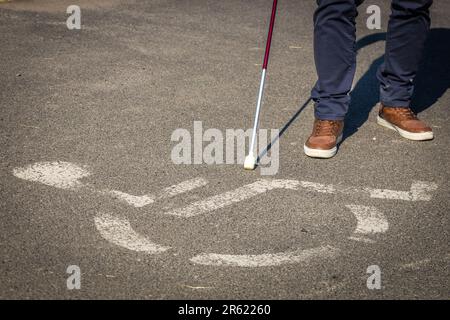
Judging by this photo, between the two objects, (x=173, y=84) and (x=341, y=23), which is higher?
(x=341, y=23)

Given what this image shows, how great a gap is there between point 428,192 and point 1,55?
165 inches

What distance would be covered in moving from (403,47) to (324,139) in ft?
3.18

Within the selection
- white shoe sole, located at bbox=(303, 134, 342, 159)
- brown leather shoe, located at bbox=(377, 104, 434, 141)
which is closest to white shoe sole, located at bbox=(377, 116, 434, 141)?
brown leather shoe, located at bbox=(377, 104, 434, 141)

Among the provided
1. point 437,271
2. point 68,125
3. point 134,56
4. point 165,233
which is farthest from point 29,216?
point 134,56

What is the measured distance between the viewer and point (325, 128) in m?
4.93

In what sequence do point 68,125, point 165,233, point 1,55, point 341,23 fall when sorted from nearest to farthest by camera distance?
point 165,233 → point 341,23 → point 68,125 → point 1,55

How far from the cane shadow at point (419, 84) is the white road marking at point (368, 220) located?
1.26 m

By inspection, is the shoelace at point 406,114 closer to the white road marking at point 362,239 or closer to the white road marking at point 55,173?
the white road marking at point 362,239

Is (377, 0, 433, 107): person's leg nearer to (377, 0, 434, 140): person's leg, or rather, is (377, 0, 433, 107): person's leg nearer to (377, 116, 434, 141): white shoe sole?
(377, 0, 434, 140): person's leg

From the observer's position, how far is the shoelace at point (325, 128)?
4.90 m

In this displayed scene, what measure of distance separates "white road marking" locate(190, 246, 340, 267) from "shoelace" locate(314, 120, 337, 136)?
55.4 inches

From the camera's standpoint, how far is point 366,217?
13.2 ft

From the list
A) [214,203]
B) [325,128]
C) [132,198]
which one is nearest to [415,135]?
[325,128]

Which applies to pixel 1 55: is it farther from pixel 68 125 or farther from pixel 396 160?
pixel 396 160
